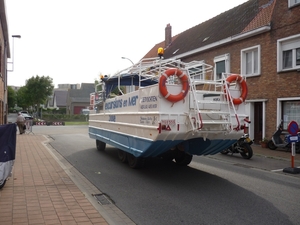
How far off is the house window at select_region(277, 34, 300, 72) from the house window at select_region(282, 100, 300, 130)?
1.54 metres

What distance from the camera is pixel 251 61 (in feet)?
57.0

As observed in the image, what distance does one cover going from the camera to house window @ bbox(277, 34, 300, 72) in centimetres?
1468

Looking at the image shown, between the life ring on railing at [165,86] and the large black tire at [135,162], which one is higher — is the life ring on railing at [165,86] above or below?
above

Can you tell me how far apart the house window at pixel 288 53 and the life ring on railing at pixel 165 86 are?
9.27 m

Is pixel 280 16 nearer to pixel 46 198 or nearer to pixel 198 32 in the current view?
pixel 198 32

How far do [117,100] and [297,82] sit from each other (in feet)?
28.3

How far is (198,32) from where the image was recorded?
82.4 ft

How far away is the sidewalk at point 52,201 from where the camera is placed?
5.02 m

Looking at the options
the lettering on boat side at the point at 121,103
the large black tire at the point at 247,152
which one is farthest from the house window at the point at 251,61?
the lettering on boat side at the point at 121,103

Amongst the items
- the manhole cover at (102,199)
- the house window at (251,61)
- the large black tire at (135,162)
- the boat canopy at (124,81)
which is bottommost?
the manhole cover at (102,199)

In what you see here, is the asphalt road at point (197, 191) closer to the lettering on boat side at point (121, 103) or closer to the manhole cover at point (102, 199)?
the manhole cover at point (102, 199)

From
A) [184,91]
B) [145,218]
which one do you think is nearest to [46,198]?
[145,218]

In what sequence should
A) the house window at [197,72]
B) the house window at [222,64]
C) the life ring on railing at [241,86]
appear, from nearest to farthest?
the life ring on railing at [241,86] → the house window at [197,72] → the house window at [222,64]

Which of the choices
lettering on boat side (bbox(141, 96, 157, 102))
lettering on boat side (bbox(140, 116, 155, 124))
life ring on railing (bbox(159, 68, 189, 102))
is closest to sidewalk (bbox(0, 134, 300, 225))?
lettering on boat side (bbox(140, 116, 155, 124))
